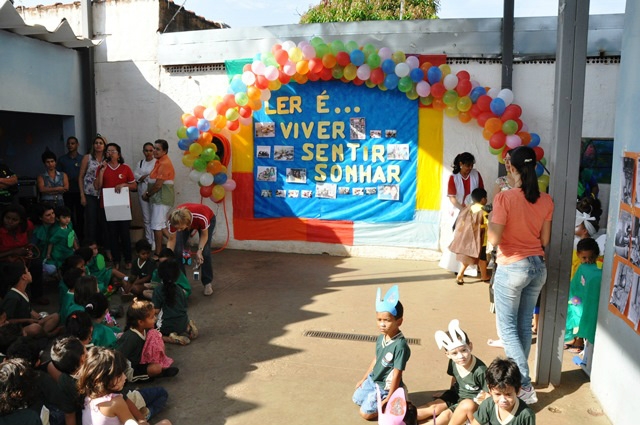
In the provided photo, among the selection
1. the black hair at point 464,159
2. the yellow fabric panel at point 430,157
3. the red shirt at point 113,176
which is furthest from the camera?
the yellow fabric panel at point 430,157

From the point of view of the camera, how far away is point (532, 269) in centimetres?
408

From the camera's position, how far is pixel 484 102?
7680 millimetres

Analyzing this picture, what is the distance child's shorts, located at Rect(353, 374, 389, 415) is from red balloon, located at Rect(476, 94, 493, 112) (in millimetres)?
4857

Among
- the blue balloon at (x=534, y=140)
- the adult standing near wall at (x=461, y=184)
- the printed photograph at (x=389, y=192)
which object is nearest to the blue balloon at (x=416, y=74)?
the adult standing near wall at (x=461, y=184)

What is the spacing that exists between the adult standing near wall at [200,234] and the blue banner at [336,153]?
239cm

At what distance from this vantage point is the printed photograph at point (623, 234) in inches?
145

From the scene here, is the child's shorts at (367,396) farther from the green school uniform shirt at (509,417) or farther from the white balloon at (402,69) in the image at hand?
the white balloon at (402,69)

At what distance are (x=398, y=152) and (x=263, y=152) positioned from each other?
216cm

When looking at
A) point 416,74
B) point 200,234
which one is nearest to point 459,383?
point 200,234

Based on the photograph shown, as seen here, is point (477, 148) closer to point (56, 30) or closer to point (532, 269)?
point (532, 269)

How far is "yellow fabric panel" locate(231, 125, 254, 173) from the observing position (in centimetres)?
905

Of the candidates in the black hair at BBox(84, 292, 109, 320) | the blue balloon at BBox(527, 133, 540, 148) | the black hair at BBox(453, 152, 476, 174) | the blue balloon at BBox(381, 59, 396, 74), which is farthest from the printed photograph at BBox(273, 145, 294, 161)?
the black hair at BBox(84, 292, 109, 320)

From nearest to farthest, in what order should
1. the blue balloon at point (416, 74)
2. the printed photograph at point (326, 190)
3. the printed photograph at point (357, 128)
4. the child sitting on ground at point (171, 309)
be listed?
1. the child sitting on ground at point (171, 309)
2. the blue balloon at point (416, 74)
3. the printed photograph at point (357, 128)
4. the printed photograph at point (326, 190)

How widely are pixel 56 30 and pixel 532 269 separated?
7.37 m
